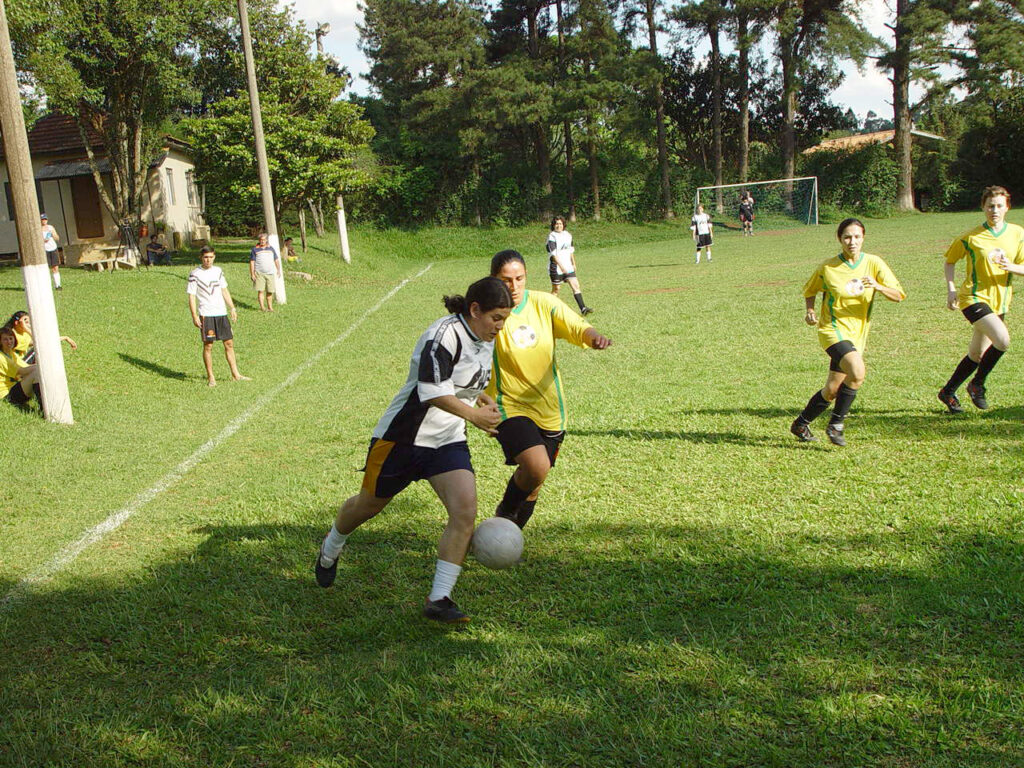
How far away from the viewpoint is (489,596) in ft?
15.5

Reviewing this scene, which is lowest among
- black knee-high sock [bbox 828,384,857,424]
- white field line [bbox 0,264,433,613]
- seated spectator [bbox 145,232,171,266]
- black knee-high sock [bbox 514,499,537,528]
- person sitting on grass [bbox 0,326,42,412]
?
white field line [bbox 0,264,433,613]

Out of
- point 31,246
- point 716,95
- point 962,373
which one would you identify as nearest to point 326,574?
point 962,373

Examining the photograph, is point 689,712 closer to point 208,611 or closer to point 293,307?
point 208,611

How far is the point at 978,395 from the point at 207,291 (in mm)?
9963

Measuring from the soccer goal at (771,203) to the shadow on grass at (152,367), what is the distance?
36078 mm

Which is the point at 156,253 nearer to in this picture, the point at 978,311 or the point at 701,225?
the point at 701,225

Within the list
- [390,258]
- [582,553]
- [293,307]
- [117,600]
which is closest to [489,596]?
[582,553]

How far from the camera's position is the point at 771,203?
45.8m

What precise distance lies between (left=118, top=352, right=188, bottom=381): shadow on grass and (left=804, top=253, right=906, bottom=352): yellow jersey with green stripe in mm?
9720

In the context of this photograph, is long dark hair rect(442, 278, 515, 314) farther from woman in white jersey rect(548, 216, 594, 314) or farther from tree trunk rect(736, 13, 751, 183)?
tree trunk rect(736, 13, 751, 183)

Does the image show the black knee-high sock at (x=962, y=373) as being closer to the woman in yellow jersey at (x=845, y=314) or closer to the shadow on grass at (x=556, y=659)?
the woman in yellow jersey at (x=845, y=314)

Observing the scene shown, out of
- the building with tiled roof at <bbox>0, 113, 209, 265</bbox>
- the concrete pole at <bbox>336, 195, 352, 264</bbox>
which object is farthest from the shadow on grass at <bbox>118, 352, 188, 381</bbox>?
the concrete pole at <bbox>336, 195, 352, 264</bbox>

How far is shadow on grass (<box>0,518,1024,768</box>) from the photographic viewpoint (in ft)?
10.7

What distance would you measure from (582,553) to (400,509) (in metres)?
1.65
